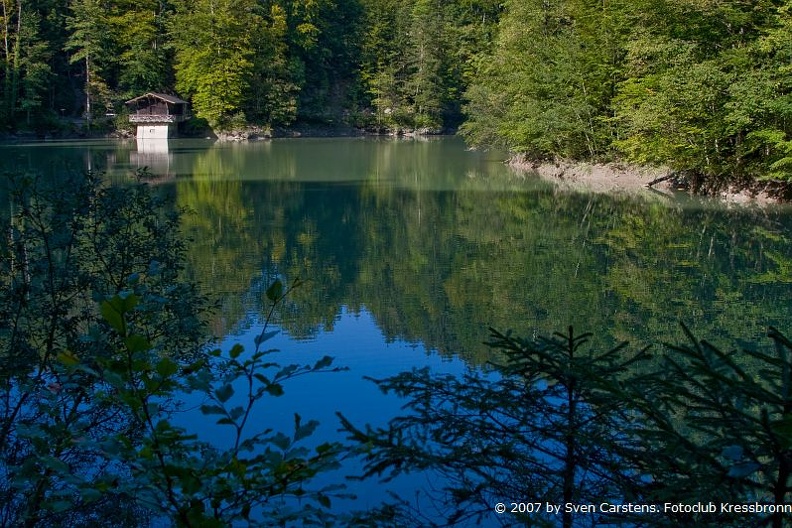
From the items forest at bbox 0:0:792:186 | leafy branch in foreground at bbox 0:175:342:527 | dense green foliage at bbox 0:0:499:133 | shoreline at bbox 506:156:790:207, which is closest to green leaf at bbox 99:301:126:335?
leafy branch in foreground at bbox 0:175:342:527

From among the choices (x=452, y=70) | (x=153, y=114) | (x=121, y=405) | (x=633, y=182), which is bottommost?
(x=121, y=405)

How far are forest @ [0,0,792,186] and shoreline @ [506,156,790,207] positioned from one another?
427mm

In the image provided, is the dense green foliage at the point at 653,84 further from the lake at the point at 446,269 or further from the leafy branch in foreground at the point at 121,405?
→ the leafy branch in foreground at the point at 121,405

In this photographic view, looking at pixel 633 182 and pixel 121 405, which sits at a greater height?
pixel 633 182

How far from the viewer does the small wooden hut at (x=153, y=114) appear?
42.7 m

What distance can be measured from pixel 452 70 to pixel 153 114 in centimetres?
2076

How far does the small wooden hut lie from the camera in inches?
1681

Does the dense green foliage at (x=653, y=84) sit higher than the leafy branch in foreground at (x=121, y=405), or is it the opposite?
the dense green foliage at (x=653, y=84)

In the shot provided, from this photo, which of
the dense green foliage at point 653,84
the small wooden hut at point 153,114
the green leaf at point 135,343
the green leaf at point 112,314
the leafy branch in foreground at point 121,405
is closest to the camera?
the green leaf at point 112,314

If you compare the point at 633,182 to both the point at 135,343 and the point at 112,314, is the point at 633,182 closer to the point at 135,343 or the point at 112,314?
the point at 135,343

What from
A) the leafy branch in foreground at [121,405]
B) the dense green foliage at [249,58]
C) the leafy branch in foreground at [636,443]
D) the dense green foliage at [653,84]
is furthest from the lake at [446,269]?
the dense green foliage at [249,58]

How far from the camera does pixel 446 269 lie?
11367 millimetres

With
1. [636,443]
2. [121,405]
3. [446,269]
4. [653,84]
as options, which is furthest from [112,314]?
[653,84]

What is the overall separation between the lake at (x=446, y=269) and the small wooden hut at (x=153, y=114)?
71.4ft
